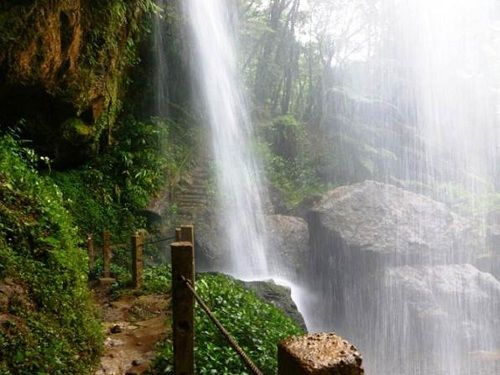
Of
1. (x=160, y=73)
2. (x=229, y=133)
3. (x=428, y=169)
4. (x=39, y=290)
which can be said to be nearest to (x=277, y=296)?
(x=39, y=290)

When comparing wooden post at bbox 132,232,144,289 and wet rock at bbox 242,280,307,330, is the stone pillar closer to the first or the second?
wooden post at bbox 132,232,144,289

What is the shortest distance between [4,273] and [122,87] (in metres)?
10.4

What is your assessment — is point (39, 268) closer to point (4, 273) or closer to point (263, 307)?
point (4, 273)

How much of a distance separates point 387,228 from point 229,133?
770 centimetres

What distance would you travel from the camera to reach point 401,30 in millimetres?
24922

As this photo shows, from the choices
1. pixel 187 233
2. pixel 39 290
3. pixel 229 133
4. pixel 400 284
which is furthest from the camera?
pixel 229 133

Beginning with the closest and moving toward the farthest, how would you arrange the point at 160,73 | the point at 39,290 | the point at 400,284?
the point at 39,290, the point at 400,284, the point at 160,73

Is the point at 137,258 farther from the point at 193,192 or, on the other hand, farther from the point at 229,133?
the point at 229,133

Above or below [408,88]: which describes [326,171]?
below

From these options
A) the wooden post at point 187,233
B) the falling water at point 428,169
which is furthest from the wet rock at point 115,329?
the falling water at point 428,169

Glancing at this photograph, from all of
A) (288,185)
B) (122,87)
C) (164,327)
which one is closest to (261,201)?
(288,185)

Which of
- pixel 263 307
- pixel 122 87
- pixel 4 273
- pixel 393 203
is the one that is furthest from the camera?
pixel 393 203

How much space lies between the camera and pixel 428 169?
21578 mm

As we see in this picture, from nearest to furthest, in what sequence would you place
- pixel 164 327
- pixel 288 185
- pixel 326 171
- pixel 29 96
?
pixel 164 327 → pixel 29 96 → pixel 288 185 → pixel 326 171
